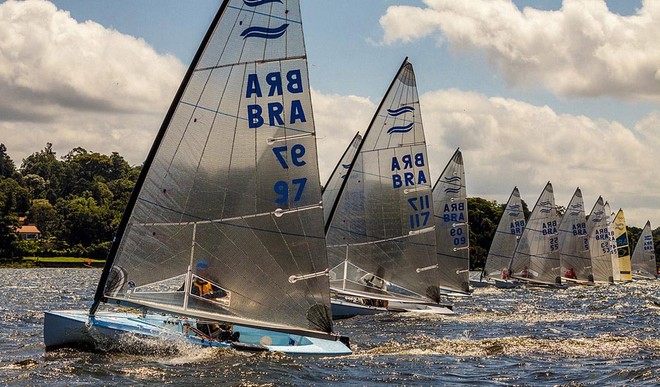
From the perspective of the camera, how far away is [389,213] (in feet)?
121

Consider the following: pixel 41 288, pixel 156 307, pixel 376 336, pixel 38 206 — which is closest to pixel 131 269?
pixel 156 307

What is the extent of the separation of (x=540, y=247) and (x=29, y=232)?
85247 mm

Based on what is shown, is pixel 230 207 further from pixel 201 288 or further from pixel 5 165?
pixel 5 165

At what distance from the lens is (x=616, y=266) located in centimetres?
9569

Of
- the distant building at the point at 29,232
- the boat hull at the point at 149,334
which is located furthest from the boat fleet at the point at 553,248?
the distant building at the point at 29,232

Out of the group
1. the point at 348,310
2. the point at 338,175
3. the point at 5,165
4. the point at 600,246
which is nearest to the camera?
the point at 348,310

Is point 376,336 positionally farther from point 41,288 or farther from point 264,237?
point 41,288

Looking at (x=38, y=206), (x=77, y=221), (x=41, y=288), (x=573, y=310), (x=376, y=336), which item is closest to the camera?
(x=376, y=336)

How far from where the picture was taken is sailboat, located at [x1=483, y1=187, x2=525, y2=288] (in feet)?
223

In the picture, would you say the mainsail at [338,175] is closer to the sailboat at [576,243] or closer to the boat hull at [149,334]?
the boat hull at [149,334]

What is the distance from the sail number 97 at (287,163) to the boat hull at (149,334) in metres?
3.46

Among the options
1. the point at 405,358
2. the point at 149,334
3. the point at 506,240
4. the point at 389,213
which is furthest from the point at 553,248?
the point at 149,334

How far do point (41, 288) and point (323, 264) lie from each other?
39.0 m

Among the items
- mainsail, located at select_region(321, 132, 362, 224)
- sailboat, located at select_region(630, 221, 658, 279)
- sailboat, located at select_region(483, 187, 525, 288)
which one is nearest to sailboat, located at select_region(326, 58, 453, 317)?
mainsail, located at select_region(321, 132, 362, 224)
